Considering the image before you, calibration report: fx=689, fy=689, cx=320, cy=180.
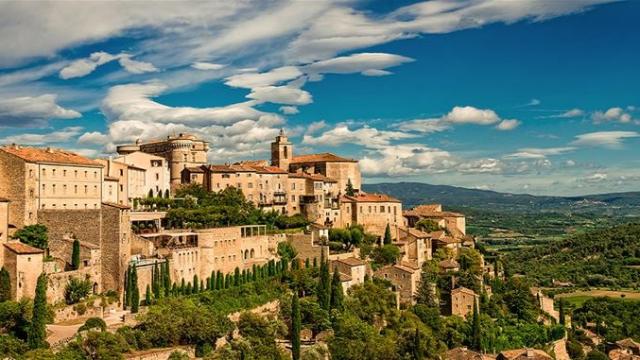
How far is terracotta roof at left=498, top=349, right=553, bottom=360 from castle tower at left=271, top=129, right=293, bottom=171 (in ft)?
113

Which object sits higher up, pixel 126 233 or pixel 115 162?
pixel 115 162

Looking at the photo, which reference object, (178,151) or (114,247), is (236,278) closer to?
(114,247)

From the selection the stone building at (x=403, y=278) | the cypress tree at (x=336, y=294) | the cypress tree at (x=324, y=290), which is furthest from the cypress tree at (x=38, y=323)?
the stone building at (x=403, y=278)

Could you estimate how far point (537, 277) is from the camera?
4705 inches

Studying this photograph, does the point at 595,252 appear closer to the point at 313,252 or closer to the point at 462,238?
the point at 462,238

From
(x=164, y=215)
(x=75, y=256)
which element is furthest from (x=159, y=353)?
(x=164, y=215)

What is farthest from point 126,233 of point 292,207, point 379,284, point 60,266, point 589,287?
point 589,287

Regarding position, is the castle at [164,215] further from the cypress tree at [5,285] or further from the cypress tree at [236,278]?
the cypress tree at [236,278]

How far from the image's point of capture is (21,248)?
39.1 meters

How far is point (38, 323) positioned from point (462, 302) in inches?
1506

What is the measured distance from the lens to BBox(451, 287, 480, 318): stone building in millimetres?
61281

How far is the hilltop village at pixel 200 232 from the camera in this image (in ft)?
140

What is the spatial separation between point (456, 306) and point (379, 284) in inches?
329

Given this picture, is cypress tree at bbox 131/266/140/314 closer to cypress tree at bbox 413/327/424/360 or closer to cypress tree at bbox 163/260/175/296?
cypress tree at bbox 163/260/175/296
